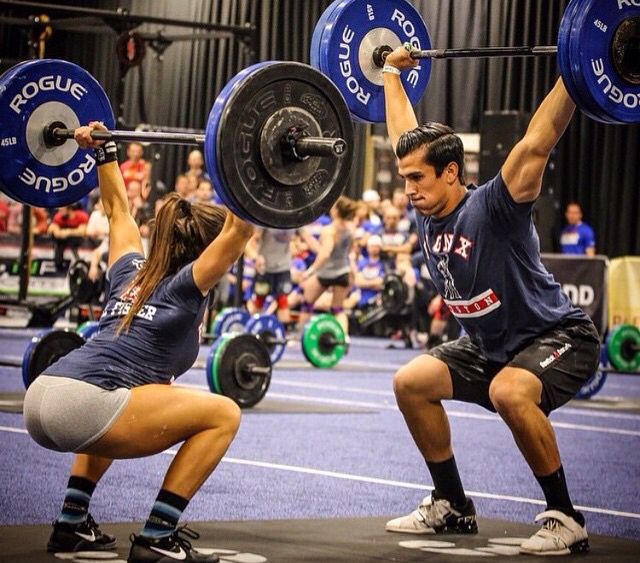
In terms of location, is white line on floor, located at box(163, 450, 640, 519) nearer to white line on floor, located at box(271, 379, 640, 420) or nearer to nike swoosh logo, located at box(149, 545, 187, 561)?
nike swoosh logo, located at box(149, 545, 187, 561)

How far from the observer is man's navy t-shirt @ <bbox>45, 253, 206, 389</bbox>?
3.55 meters

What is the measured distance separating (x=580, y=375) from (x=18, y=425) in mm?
3403

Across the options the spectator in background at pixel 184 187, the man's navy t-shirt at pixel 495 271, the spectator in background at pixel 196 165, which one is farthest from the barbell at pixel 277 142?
the spectator in background at pixel 196 165

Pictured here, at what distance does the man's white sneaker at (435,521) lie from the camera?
4.27 m

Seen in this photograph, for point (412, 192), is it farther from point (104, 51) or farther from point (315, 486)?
point (104, 51)

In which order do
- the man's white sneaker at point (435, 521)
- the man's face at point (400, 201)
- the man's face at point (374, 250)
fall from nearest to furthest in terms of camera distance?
the man's white sneaker at point (435, 521)
the man's face at point (374, 250)
the man's face at point (400, 201)

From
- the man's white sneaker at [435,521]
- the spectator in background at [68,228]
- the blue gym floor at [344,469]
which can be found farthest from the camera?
the spectator in background at [68,228]

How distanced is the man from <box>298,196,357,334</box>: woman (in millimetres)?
6917

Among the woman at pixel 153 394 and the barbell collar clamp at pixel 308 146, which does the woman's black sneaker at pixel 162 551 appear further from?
the barbell collar clamp at pixel 308 146

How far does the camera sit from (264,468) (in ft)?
18.5

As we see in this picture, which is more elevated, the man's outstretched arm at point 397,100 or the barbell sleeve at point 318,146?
the man's outstretched arm at point 397,100

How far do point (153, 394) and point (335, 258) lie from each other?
7817 millimetres

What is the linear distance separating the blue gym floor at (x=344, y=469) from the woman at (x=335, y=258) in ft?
8.45

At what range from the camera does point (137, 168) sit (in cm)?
1126
